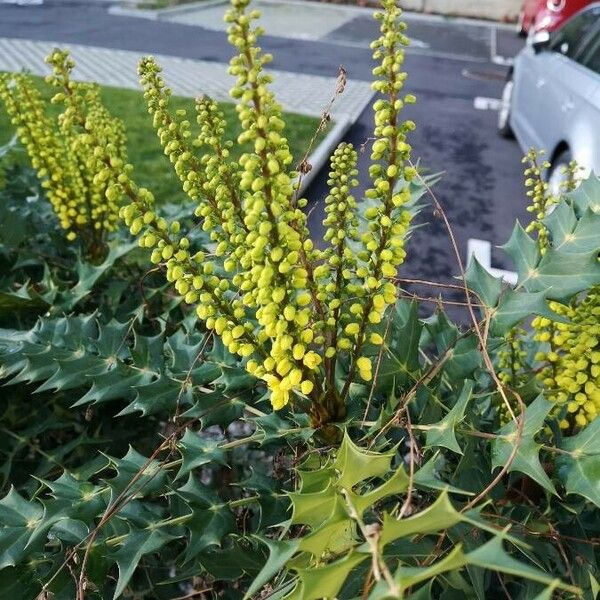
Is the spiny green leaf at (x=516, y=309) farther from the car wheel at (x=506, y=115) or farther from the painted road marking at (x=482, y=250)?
the car wheel at (x=506, y=115)

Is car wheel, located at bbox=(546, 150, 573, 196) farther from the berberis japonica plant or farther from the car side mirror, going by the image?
the berberis japonica plant

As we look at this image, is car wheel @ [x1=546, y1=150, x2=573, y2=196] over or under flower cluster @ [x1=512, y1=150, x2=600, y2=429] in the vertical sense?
→ under

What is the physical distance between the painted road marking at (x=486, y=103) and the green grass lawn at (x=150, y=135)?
115 inches

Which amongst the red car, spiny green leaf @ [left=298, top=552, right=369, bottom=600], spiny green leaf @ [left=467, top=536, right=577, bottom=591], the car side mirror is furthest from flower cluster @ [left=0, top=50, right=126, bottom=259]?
the red car

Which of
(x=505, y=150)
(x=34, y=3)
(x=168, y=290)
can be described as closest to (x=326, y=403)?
(x=168, y=290)

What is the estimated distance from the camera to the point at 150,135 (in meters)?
6.40

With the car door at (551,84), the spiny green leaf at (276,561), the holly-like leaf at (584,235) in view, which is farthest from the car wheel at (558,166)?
the spiny green leaf at (276,561)

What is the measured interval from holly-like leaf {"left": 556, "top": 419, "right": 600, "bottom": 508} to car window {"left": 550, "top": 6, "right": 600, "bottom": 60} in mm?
4815

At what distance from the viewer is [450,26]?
1502 cm

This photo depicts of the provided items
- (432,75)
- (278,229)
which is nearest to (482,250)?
(278,229)

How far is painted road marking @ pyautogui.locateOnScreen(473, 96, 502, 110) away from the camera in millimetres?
8727

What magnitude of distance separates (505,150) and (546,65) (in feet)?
6.14

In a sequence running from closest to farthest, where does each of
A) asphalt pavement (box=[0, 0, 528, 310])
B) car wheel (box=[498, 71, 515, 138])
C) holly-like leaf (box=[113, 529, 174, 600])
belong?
holly-like leaf (box=[113, 529, 174, 600]) → asphalt pavement (box=[0, 0, 528, 310]) → car wheel (box=[498, 71, 515, 138])

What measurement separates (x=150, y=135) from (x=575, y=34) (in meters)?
4.27
